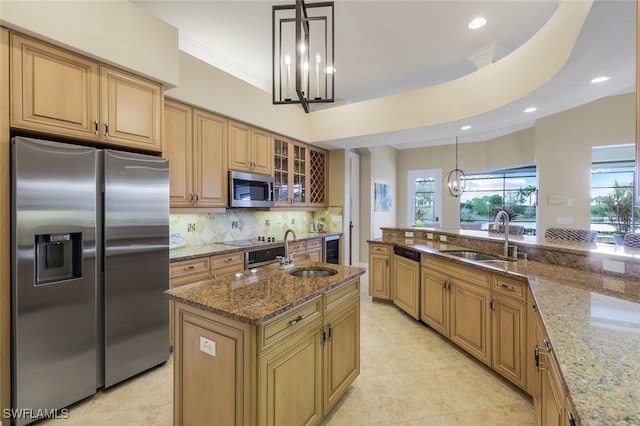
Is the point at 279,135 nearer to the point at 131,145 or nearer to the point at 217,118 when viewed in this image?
the point at 217,118

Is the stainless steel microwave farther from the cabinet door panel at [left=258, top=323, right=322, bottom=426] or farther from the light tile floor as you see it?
the cabinet door panel at [left=258, top=323, right=322, bottom=426]

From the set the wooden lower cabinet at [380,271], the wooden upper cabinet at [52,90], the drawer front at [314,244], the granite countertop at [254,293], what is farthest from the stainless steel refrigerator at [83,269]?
the wooden lower cabinet at [380,271]

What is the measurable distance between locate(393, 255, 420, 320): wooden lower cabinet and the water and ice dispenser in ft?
10.4

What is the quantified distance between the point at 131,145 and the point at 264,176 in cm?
182

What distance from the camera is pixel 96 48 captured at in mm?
2064

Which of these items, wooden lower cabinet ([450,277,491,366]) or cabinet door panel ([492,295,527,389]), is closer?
cabinet door panel ([492,295,527,389])

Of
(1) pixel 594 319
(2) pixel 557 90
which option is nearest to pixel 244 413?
(1) pixel 594 319

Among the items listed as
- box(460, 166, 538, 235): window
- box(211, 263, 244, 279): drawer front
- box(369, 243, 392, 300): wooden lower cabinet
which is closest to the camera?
box(211, 263, 244, 279): drawer front

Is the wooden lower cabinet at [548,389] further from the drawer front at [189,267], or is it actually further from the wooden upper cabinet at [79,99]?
the wooden upper cabinet at [79,99]

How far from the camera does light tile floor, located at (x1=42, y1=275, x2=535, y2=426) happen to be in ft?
6.29

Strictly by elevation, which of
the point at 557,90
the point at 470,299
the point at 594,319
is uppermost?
the point at 557,90

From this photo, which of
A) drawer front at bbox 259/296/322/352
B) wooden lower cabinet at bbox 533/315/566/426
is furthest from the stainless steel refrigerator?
wooden lower cabinet at bbox 533/315/566/426

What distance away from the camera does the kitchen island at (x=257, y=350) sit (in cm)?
134

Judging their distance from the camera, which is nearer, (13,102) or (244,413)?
(244,413)
